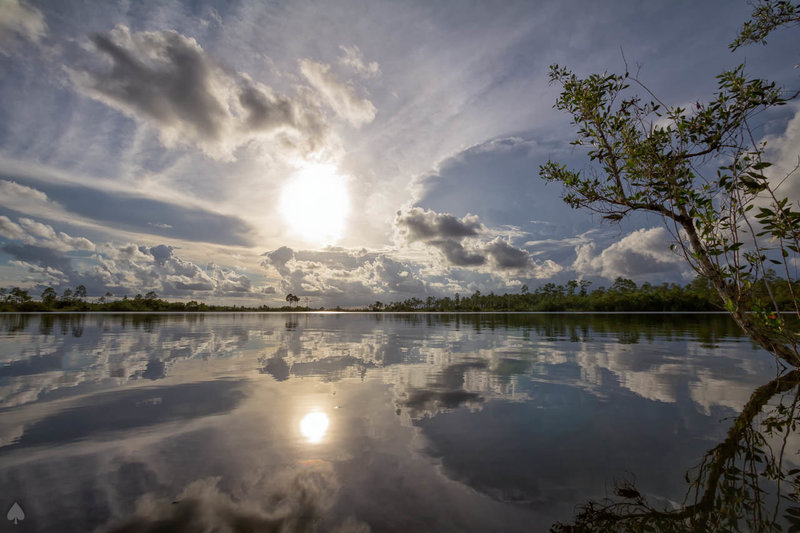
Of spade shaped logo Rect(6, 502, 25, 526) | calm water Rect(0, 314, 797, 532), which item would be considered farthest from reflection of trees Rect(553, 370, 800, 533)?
spade shaped logo Rect(6, 502, 25, 526)

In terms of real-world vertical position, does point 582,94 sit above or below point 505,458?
above

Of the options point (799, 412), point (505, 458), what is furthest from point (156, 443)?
point (799, 412)

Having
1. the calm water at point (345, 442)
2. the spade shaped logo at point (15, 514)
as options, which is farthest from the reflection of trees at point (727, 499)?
the spade shaped logo at point (15, 514)

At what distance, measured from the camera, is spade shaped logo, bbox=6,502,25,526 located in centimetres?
522

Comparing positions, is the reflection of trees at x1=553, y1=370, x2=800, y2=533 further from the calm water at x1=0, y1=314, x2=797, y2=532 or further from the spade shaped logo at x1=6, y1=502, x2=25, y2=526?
the spade shaped logo at x1=6, y1=502, x2=25, y2=526

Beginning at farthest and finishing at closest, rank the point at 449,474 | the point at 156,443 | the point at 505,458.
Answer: the point at 156,443 → the point at 505,458 → the point at 449,474

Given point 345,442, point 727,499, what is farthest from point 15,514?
point 727,499

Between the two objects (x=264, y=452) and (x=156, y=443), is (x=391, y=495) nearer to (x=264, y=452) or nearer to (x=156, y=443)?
(x=264, y=452)

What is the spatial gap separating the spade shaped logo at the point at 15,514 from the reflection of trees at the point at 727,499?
817 centimetres

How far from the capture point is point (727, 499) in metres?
5.80

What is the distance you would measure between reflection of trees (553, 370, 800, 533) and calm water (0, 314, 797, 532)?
34cm

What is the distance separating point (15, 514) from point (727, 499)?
11.6 meters

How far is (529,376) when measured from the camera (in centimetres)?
1523

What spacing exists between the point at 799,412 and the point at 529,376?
8.07m
